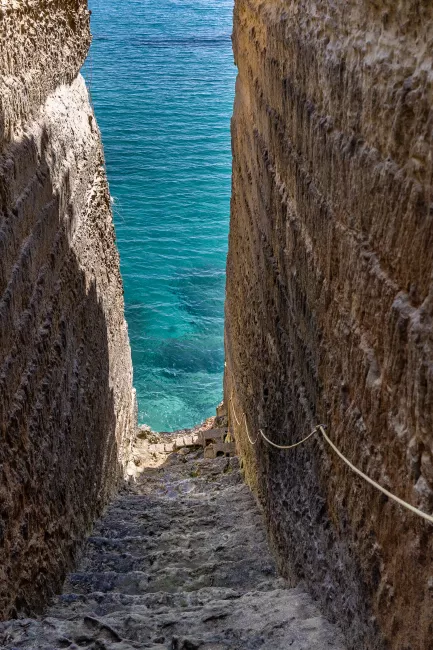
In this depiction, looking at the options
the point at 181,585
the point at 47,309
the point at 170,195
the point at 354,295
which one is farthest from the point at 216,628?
the point at 170,195

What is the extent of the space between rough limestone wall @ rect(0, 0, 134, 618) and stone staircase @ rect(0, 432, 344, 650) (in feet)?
0.83

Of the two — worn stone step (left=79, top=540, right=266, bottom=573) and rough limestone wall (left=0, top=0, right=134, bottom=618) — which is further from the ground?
rough limestone wall (left=0, top=0, right=134, bottom=618)

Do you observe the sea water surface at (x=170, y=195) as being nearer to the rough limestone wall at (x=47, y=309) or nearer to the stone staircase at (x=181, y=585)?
the stone staircase at (x=181, y=585)

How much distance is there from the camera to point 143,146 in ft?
79.9

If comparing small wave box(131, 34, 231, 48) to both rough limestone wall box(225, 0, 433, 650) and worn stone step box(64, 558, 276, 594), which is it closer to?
rough limestone wall box(225, 0, 433, 650)

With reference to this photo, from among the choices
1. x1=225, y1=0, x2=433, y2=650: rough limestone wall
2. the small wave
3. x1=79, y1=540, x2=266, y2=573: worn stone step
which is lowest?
x1=79, y1=540, x2=266, y2=573: worn stone step

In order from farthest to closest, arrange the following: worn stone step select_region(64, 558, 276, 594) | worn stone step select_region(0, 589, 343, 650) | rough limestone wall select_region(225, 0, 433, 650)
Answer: worn stone step select_region(64, 558, 276, 594), worn stone step select_region(0, 589, 343, 650), rough limestone wall select_region(225, 0, 433, 650)

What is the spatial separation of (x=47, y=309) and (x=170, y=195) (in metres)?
17.6

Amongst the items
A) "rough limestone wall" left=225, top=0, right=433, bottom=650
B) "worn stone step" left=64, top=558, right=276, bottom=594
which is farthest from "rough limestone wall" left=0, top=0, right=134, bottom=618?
"rough limestone wall" left=225, top=0, right=433, bottom=650

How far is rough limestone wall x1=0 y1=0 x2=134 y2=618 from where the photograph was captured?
3477 mm

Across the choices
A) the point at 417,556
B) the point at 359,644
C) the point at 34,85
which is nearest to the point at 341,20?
the point at 417,556

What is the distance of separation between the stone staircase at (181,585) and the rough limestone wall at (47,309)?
0.25m

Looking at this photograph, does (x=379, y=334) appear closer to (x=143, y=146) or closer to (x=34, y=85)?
(x=34, y=85)

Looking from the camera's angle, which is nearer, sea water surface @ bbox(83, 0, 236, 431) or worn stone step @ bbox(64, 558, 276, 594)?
worn stone step @ bbox(64, 558, 276, 594)
